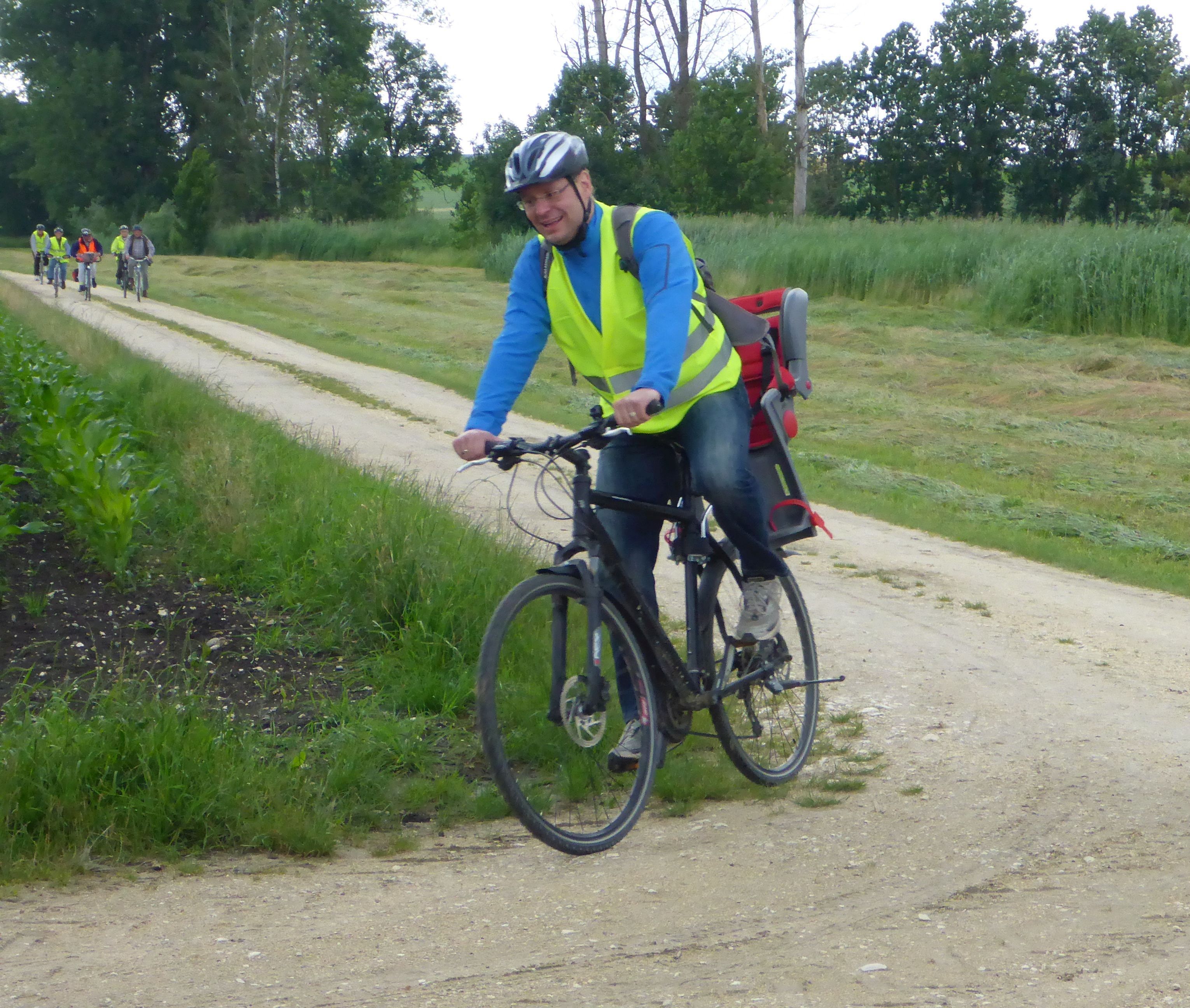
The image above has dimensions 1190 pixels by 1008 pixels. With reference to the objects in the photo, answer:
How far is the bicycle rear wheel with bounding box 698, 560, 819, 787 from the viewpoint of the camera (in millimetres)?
4508

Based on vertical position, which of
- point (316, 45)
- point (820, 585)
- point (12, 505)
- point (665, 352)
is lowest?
point (820, 585)

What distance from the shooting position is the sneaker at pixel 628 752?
4.24 m

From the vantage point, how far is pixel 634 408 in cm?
360

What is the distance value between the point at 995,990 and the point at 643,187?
46.9 m

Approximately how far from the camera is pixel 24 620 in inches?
227

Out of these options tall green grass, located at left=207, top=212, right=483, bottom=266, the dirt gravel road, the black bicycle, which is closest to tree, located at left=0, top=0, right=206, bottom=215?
tall green grass, located at left=207, top=212, right=483, bottom=266

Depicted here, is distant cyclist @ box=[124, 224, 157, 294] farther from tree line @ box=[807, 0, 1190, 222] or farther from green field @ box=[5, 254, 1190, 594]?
tree line @ box=[807, 0, 1190, 222]

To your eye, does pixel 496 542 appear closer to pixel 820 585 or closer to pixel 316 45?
pixel 820 585

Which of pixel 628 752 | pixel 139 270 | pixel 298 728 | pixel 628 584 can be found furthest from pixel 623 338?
pixel 139 270

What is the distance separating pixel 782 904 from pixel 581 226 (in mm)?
2004

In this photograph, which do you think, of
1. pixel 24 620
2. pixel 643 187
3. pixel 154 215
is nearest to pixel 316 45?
pixel 154 215

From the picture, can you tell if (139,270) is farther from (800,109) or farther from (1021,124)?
(1021,124)

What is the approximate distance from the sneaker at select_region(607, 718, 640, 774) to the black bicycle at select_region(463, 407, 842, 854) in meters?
0.02

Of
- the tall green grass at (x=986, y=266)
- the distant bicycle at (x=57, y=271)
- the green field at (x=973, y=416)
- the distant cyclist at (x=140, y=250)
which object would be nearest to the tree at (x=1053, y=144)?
the tall green grass at (x=986, y=266)
